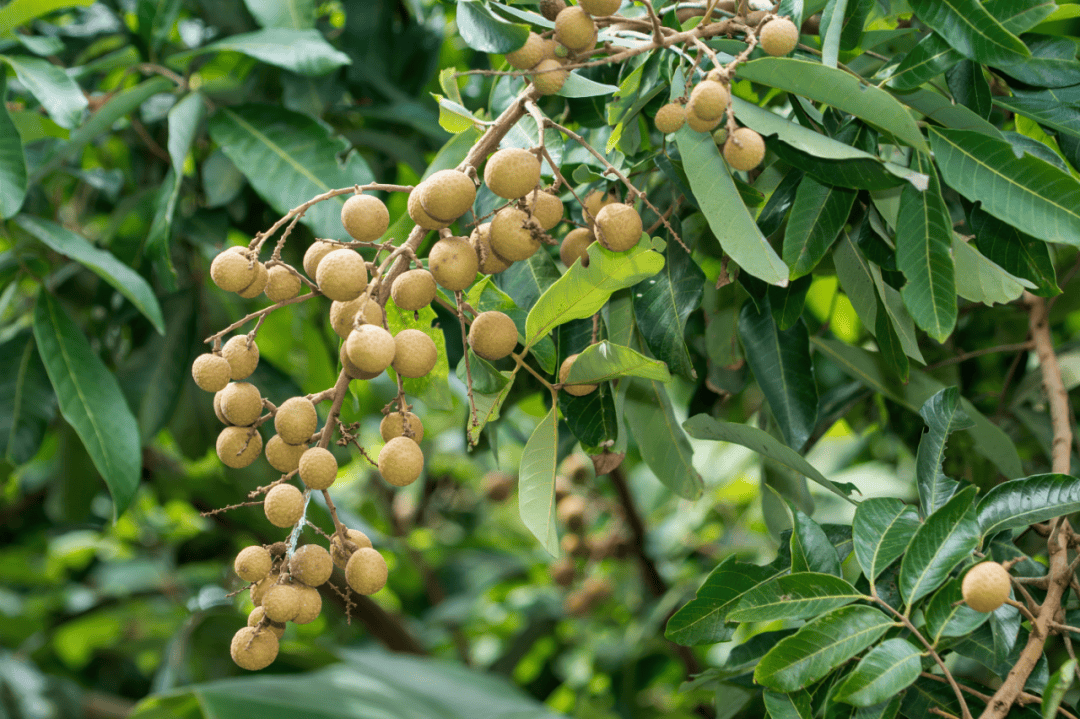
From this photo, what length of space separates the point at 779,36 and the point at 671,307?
0.67 feet

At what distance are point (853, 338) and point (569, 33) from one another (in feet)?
2.87

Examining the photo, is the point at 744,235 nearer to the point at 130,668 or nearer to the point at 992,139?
the point at 992,139

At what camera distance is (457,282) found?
0.50m

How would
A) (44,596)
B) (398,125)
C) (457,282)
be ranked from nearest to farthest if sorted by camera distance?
(457,282)
(398,125)
(44,596)

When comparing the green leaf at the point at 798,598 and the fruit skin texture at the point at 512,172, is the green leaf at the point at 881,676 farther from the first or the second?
the fruit skin texture at the point at 512,172

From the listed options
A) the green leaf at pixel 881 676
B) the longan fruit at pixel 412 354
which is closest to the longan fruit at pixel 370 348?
the longan fruit at pixel 412 354

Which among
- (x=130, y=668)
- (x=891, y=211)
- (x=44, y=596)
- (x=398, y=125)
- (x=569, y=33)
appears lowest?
(x=130, y=668)

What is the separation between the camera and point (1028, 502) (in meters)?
0.57

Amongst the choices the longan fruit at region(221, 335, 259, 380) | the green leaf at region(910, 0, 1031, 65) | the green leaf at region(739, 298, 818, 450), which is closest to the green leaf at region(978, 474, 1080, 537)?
the green leaf at region(739, 298, 818, 450)

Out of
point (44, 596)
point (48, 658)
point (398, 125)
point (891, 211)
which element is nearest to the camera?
point (891, 211)

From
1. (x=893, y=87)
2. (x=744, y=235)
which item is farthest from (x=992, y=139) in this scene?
(x=744, y=235)

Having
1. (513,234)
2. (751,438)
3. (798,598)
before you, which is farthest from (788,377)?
(513,234)

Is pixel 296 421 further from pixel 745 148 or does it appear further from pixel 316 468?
pixel 745 148

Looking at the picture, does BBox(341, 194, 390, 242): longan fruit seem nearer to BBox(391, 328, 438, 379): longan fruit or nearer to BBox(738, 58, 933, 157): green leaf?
BBox(391, 328, 438, 379): longan fruit
